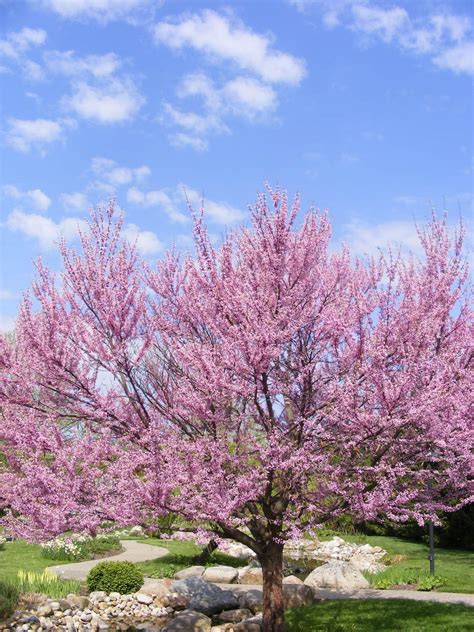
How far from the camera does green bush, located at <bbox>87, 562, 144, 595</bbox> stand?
538 inches

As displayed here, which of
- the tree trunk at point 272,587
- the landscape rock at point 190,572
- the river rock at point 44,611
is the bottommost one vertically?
the river rock at point 44,611

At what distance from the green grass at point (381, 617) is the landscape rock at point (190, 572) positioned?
440 centimetres

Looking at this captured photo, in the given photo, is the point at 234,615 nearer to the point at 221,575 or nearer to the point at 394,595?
the point at 394,595

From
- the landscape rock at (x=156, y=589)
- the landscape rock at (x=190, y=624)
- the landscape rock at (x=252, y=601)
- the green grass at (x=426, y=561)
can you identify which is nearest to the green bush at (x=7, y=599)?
the landscape rock at (x=156, y=589)

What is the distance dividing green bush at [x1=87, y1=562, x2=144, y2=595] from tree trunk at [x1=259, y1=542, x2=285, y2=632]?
5.55 m

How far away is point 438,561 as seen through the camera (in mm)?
17219

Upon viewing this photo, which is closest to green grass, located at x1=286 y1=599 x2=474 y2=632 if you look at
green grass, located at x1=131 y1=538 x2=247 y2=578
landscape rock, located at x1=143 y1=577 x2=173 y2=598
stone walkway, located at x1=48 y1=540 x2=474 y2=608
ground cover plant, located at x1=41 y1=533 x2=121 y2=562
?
stone walkway, located at x1=48 y1=540 x2=474 y2=608

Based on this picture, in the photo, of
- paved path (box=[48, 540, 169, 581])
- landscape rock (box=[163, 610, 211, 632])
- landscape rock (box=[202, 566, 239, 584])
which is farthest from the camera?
paved path (box=[48, 540, 169, 581])

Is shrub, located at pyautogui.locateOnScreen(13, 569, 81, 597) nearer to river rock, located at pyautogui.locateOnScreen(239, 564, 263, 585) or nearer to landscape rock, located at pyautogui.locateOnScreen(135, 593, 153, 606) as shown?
landscape rock, located at pyautogui.locateOnScreen(135, 593, 153, 606)

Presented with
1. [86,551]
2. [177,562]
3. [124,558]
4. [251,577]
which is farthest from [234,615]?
[86,551]

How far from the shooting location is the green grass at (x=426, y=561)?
13773 mm

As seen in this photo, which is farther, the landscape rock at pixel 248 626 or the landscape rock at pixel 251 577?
the landscape rock at pixel 251 577

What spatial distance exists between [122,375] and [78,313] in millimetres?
1061

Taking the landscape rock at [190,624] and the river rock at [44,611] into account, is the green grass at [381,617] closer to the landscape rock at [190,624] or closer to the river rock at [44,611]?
the landscape rock at [190,624]
